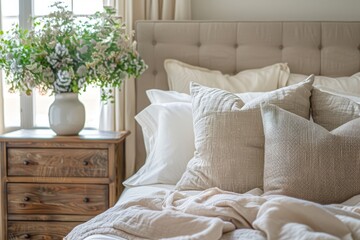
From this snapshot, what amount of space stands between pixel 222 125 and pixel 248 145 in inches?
5.4

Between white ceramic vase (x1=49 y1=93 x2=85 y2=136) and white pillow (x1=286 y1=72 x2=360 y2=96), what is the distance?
3.85 feet

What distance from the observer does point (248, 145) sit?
2088 millimetres

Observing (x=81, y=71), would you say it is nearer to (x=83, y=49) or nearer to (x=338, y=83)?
(x=83, y=49)

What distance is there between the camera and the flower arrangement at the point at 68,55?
2.68m

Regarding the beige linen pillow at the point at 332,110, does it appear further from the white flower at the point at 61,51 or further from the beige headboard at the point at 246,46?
the white flower at the point at 61,51

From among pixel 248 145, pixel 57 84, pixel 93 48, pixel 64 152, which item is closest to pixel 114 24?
pixel 93 48

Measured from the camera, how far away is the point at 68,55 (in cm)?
269

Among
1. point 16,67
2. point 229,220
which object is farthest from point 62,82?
point 229,220

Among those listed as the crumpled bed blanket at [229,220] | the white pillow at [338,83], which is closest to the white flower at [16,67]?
A: the crumpled bed blanket at [229,220]

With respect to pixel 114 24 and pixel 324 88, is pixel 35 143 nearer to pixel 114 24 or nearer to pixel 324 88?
pixel 114 24

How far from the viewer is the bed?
58.8 inches

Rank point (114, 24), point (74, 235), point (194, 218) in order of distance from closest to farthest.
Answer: point (194, 218) → point (74, 235) → point (114, 24)

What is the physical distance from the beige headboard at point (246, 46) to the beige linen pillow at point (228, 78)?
8 cm

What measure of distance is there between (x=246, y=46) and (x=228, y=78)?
9.3 inches
